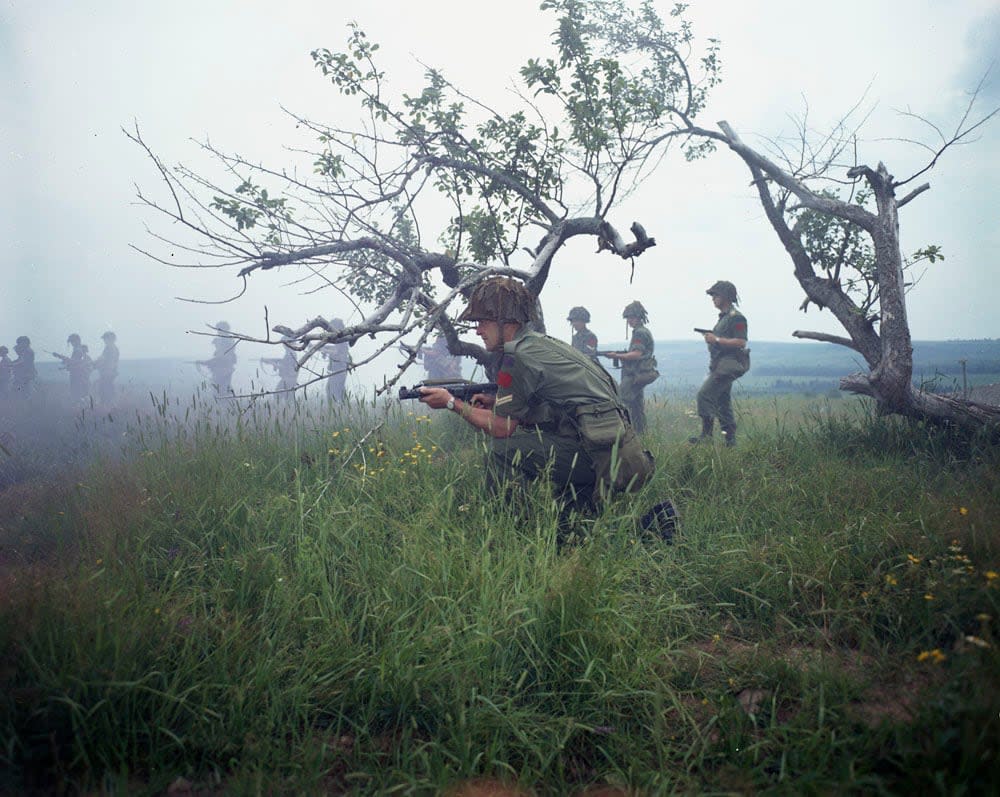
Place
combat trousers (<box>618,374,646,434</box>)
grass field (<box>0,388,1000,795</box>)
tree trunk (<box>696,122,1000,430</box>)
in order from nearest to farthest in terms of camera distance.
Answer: grass field (<box>0,388,1000,795</box>)
tree trunk (<box>696,122,1000,430</box>)
combat trousers (<box>618,374,646,434</box>)

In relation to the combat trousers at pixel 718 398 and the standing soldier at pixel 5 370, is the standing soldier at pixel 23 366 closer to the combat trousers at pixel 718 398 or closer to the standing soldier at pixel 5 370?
the standing soldier at pixel 5 370

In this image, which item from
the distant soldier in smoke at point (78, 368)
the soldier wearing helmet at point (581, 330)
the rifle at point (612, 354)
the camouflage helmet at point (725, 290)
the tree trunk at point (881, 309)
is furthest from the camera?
the distant soldier in smoke at point (78, 368)

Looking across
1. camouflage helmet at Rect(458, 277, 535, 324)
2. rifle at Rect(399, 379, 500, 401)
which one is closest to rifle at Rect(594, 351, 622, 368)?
rifle at Rect(399, 379, 500, 401)

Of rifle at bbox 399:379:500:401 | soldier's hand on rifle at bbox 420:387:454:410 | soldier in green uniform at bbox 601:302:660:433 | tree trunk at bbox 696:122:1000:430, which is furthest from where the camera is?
soldier in green uniform at bbox 601:302:660:433

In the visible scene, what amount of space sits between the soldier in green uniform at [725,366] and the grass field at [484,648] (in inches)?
141

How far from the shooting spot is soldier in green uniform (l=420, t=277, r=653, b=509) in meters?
3.49

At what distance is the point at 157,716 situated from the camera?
1883 millimetres

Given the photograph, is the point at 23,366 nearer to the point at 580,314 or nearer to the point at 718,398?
the point at 580,314

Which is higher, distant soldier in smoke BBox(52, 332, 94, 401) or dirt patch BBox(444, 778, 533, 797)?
distant soldier in smoke BBox(52, 332, 94, 401)

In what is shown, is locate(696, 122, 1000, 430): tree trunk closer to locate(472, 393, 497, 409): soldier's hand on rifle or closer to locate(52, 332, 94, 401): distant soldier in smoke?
locate(472, 393, 497, 409): soldier's hand on rifle

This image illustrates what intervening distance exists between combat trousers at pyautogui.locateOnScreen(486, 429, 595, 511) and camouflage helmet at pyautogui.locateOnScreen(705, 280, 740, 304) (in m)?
4.91

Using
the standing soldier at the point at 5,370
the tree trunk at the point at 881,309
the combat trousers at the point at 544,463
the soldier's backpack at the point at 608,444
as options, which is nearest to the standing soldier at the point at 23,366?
the standing soldier at the point at 5,370

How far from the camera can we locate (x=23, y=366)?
44.5 feet

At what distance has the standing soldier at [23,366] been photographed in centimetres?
1335
